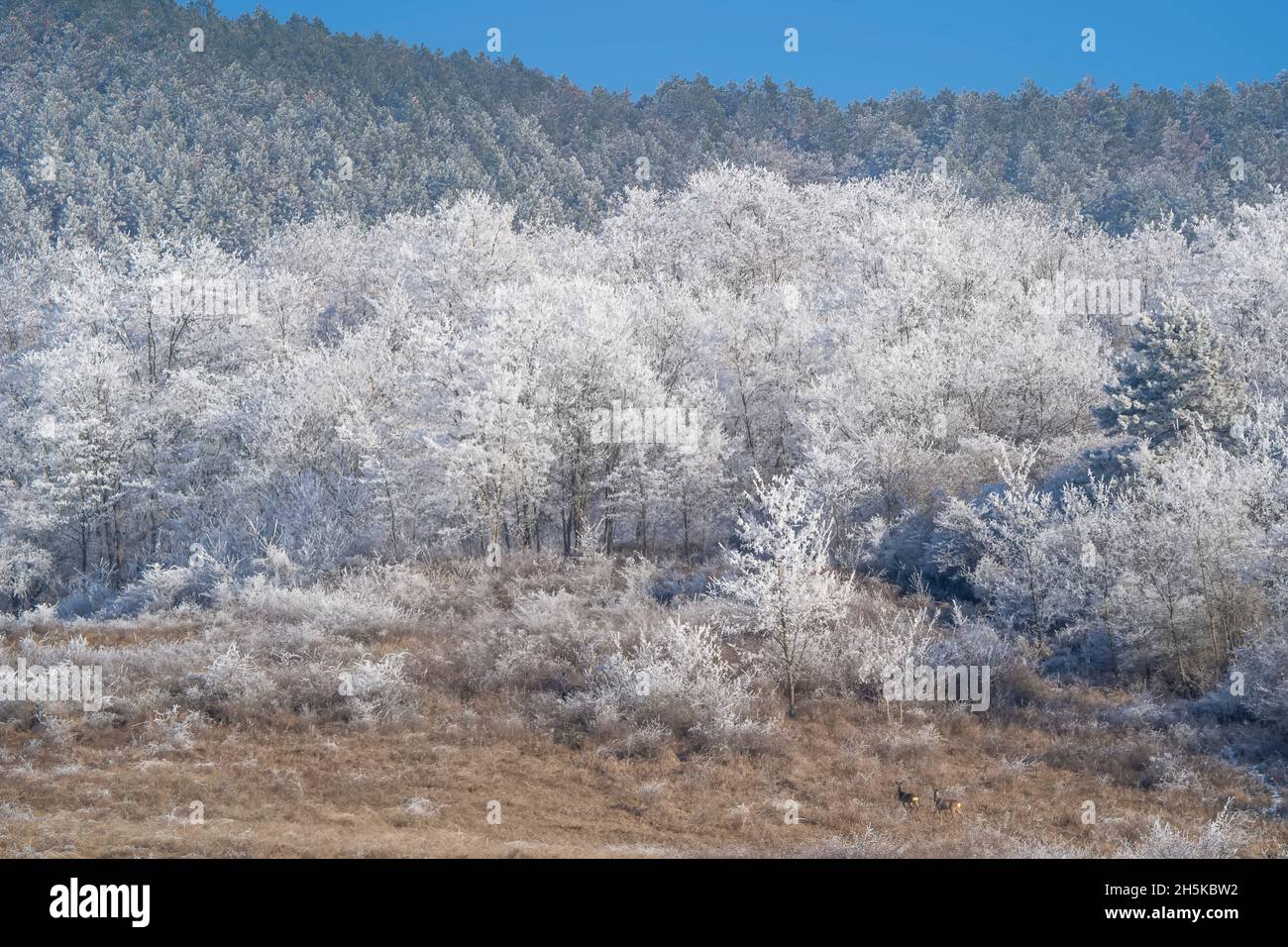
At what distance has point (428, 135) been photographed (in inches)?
4766

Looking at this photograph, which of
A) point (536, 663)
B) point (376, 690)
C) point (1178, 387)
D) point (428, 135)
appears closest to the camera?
point (376, 690)

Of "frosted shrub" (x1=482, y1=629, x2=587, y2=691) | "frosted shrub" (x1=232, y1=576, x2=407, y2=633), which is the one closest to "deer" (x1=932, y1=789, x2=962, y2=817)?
"frosted shrub" (x1=482, y1=629, x2=587, y2=691)

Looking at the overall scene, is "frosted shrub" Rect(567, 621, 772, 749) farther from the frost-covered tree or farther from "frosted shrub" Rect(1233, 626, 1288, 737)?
"frosted shrub" Rect(1233, 626, 1288, 737)

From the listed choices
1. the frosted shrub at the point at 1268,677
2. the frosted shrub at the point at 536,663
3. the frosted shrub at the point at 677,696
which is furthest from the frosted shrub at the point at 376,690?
the frosted shrub at the point at 1268,677

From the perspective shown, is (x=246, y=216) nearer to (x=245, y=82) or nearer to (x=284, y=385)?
(x=245, y=82)

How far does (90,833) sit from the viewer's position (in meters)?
14.2

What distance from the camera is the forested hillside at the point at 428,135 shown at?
94.3 meters

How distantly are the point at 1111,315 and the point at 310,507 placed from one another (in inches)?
1751

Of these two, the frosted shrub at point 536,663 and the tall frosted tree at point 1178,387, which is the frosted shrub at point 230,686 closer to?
the frosted shrub at point 536,663

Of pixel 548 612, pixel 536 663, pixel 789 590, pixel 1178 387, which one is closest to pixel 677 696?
pixel 789 590

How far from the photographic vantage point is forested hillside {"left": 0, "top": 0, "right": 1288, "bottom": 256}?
94.3m

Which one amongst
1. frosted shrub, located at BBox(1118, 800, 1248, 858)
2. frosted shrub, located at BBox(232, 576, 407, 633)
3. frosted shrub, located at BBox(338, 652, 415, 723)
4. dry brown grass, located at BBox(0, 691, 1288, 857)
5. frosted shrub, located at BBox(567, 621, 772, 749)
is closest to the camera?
frosted shrub, located at BBox(1118, 800, 1248, 858)

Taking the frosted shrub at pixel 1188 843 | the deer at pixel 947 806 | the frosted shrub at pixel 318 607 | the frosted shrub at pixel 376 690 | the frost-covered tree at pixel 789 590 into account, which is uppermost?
the frost-covered tree at pixel 789 590

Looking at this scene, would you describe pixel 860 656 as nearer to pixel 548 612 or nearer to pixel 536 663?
pixel 536 663
